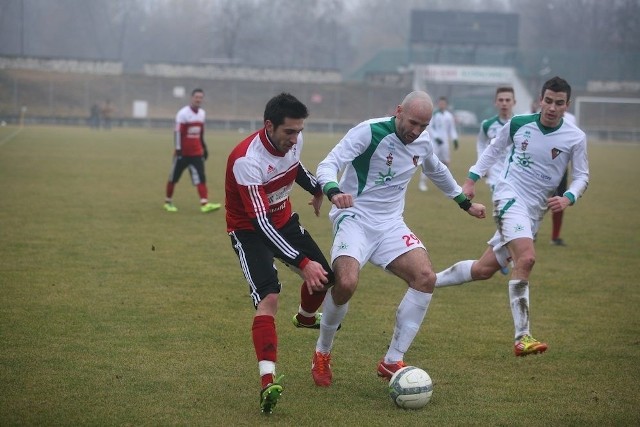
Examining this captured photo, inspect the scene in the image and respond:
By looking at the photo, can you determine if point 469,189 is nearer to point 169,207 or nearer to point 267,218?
point 267,218

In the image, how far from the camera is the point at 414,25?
6931 cm

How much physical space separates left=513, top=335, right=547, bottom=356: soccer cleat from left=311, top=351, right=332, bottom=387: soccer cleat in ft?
4.71

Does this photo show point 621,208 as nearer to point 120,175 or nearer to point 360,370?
point 120,175

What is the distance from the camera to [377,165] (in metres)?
6.26

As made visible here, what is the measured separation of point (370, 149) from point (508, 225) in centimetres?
171

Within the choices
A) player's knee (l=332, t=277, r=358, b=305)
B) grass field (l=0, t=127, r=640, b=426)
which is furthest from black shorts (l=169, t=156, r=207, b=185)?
player's knee (l=332, t=277, r=358, b=305)

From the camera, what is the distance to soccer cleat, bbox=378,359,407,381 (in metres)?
5.95

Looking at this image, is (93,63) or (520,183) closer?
(520,183)

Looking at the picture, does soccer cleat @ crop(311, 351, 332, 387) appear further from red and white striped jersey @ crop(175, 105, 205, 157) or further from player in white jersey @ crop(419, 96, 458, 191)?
A: player in white jersey @ crop(419, 96, 458, 191)

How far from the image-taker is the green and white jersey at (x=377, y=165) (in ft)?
20.3

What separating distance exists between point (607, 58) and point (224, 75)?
2920 cm

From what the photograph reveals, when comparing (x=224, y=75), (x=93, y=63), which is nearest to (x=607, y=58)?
(x=224, y=75)

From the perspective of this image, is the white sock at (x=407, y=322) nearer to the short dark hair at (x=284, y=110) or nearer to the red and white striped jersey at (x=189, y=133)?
the short dark hair at (x=284, y=110)

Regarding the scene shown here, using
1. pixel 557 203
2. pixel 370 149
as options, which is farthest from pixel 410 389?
pixel 557 203
